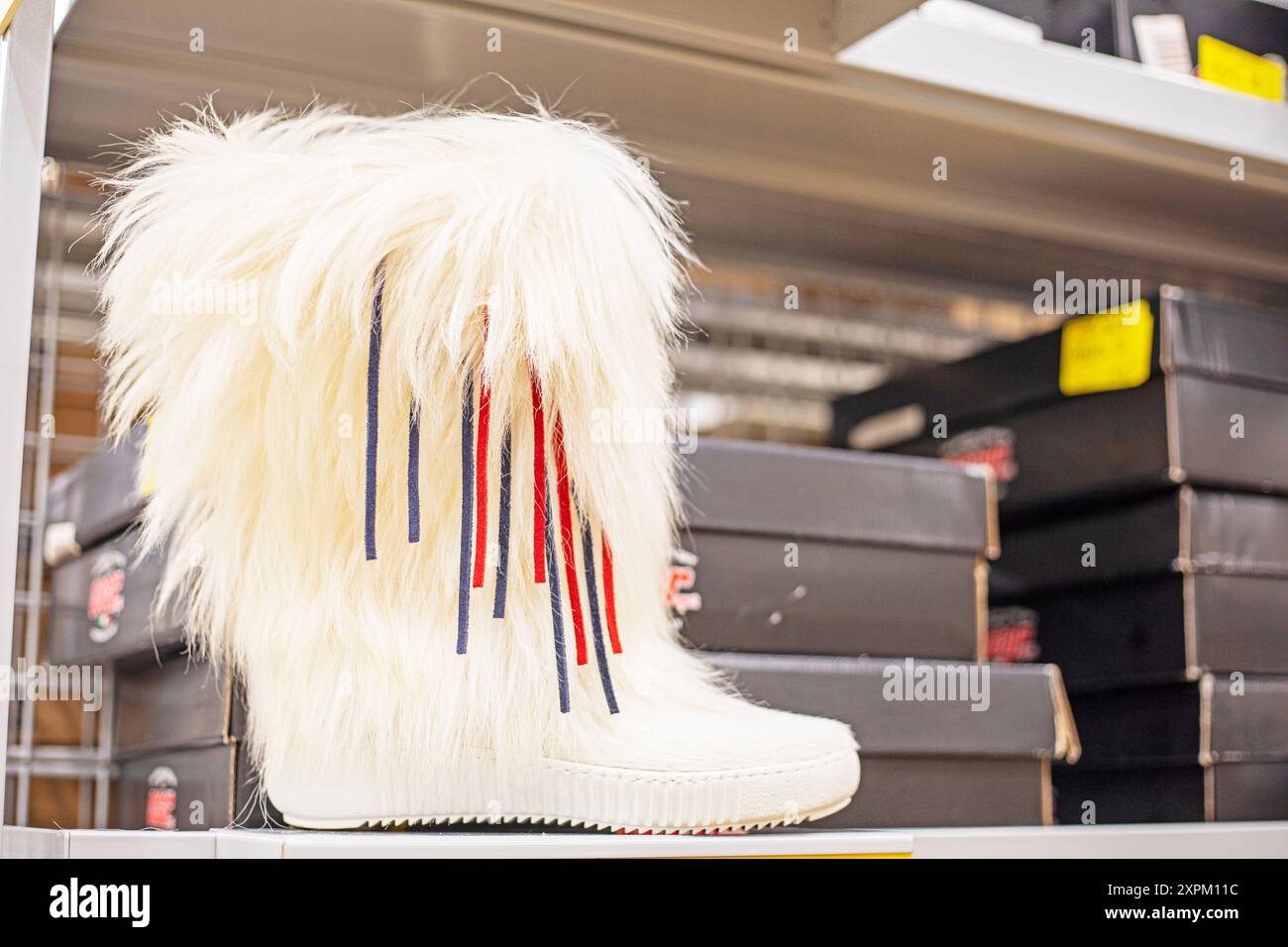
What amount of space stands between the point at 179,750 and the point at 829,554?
14.7 inches

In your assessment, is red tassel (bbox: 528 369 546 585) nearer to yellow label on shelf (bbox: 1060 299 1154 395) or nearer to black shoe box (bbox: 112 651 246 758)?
black shoe box (bbox: 112 651 246 758)

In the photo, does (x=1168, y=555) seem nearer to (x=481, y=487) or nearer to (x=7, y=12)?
(x=481, y=487)

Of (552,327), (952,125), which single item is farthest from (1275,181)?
(552,327)

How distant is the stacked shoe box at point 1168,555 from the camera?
860 mm

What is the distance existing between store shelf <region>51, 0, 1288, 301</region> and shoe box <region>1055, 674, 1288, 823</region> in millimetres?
340

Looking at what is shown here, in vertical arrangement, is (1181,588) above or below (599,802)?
above

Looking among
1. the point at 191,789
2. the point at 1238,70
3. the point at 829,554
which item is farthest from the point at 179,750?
the point at 1238,70

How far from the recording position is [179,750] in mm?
725

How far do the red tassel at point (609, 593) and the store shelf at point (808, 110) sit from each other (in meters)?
0.31

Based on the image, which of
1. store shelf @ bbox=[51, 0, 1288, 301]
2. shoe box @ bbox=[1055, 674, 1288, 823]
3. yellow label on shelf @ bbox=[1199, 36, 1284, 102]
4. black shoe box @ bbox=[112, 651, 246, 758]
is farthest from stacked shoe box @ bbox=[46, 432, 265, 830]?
yellow label on shelf @ bbox=[1199, 36, 1284, 102]

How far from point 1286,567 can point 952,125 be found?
0.36 meters

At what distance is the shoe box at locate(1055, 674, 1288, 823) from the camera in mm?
846
